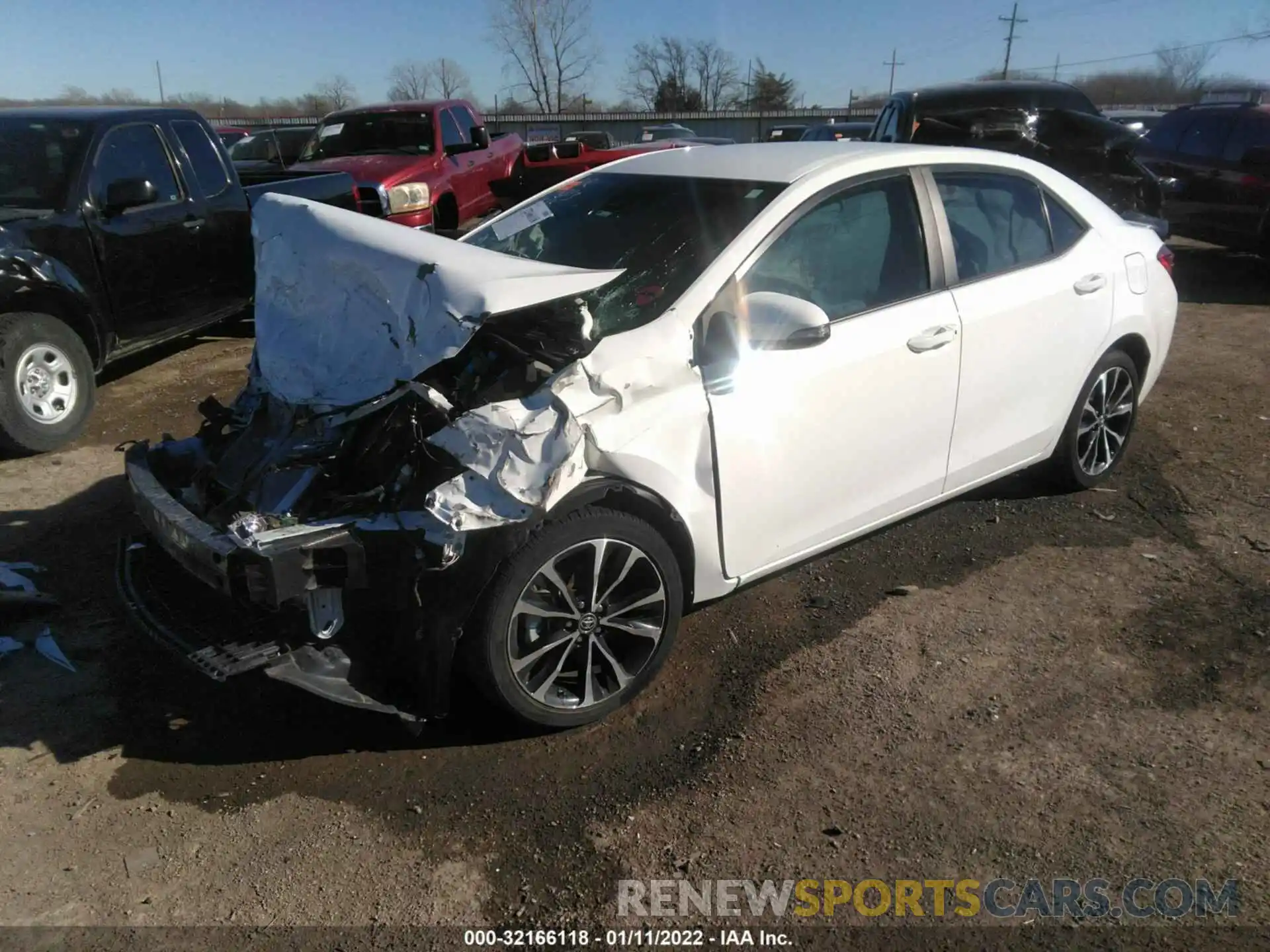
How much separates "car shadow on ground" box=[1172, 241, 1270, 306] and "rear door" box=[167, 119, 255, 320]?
871 centimetres

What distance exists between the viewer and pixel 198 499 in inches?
128

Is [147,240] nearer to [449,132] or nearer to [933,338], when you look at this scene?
[933,338]

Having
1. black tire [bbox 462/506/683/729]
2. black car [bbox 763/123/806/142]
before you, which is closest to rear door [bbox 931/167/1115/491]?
black tire [bbox 462/506/683/729]

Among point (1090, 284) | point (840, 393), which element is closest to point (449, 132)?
point (1090, 284)

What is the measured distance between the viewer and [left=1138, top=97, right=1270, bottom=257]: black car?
10180 millimetres

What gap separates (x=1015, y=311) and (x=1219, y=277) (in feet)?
28.9

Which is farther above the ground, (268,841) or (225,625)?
(225,625)

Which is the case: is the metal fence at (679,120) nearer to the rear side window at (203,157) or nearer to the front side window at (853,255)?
the rear side window at (203,157)

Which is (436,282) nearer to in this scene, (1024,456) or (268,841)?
(268,841)

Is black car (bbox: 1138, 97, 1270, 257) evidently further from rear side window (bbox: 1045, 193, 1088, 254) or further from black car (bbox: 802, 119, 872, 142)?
rear side window (bbox: 1045, 193, 1088, 254)

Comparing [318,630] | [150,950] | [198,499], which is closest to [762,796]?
[318,630]

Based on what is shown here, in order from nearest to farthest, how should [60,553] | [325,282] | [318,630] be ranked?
1. [318,630]
2. [325,282]
3. [60,553]

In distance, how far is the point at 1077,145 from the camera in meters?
9.09

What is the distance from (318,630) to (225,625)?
476 mm
